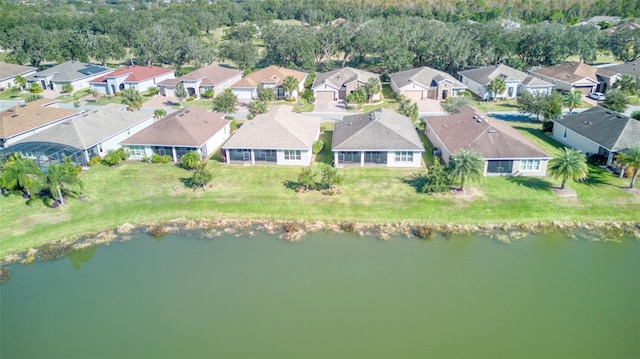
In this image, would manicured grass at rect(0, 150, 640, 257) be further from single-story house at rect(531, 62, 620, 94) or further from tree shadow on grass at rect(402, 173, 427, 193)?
single-story house at rect(531, 62, 620, 94)

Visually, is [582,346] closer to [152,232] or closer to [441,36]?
[152,232]

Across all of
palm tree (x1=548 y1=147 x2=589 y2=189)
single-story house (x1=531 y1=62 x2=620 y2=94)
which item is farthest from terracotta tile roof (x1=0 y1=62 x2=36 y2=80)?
single-story house (x1=531 y1=62 x2=620 y2=94)

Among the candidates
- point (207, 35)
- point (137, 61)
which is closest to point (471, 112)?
point (137, 61)

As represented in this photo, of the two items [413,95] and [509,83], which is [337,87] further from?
[509,83]

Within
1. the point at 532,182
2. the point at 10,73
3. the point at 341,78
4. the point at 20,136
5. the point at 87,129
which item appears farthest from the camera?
the point at 10,73

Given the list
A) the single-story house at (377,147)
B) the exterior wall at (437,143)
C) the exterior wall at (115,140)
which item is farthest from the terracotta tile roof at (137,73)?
the exterior wall at (437,143)

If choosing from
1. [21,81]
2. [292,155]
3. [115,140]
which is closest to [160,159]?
[115,140]

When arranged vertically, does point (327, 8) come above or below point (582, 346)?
above
